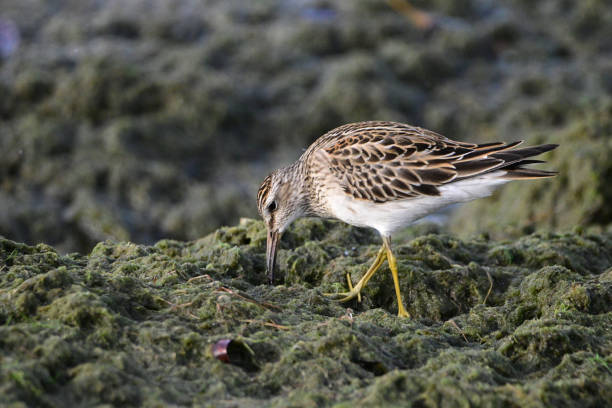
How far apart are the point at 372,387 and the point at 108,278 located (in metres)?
1.78

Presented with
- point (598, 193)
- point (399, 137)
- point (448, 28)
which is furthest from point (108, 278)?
point (448, 28)

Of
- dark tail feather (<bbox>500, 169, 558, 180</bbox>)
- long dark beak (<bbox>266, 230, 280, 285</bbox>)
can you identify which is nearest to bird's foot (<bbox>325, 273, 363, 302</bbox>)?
long dark beak (<bbox>266, 230, 280, 285</bbox>)

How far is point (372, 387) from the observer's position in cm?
338

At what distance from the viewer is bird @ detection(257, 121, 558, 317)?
541cm

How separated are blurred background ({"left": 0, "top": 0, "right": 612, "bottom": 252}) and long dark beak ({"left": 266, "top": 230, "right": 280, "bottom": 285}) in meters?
2.95

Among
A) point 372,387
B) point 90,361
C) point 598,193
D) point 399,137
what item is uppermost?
point 399,137

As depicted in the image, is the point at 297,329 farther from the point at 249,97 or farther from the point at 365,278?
the point at 249,97

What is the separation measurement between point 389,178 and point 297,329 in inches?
74.9

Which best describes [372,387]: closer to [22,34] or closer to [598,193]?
[598,193]

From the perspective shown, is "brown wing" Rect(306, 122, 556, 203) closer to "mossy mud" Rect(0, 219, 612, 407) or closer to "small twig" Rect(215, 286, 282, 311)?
"mossy mud" Rect(0, 219, 612, 407)

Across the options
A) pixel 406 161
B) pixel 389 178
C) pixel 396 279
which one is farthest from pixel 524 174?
pixel 396 279

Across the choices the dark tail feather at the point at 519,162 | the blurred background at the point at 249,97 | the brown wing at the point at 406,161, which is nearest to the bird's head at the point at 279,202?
the brown wing at the point at 406,161

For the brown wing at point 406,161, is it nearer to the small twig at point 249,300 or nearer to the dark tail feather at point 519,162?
the dark tail feather at point 519,162

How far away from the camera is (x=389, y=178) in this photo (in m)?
5.59
